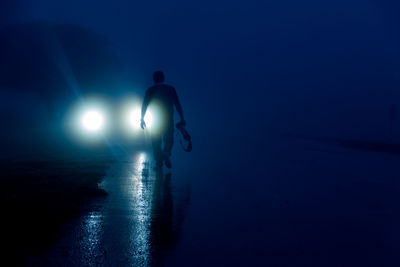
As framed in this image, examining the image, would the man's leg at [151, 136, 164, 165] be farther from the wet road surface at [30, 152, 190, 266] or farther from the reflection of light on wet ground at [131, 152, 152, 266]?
the wet road surface at [30, 152, 190, 266]

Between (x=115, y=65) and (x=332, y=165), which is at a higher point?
(x=115, y=65)

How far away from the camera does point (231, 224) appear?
4820mm

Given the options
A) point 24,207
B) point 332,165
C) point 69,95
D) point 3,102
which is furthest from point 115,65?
point 24,207

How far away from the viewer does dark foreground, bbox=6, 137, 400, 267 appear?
3598mm

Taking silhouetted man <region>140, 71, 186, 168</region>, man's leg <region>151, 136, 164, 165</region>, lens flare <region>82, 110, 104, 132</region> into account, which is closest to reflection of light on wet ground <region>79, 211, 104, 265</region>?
man's leg <region>151, 136, 164, 165</region>

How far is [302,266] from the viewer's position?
3426 millimetres

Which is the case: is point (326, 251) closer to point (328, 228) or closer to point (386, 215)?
point (328, 228)

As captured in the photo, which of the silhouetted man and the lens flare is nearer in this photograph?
the silhouetted man

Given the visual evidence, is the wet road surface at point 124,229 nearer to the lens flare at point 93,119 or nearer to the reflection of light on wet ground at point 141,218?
the reflection of light on wet ground at point 141,218

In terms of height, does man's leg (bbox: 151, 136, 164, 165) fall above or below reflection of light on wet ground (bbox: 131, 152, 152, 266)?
above

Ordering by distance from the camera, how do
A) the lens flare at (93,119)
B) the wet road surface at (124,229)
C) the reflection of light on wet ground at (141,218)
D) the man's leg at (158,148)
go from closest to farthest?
the wet road surface at (124,229) < the reflection of light on wet ground at (141,218) < the man's leg at (158,148) < the lens flare at (93,119)

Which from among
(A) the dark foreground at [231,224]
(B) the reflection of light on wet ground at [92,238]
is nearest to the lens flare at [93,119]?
(A) the dark foreground at [231,224]

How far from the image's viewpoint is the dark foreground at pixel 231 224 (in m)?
3.60

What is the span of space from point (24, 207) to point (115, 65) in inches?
1580
